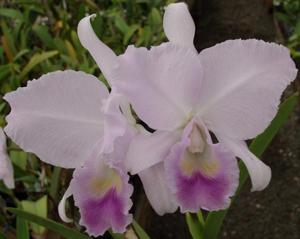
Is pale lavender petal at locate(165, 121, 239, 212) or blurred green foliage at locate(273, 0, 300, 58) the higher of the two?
pale lavender petal at locate(165, 121, 239, 212)

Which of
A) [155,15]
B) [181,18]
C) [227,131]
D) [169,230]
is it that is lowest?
[169,230]

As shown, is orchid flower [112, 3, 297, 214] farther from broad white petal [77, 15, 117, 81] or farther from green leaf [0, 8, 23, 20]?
green leaf [0, 8, 23, 20]

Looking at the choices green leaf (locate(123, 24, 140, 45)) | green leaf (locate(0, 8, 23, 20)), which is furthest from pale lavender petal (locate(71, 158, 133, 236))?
green leaf (locate(0, 8, 23, 20))

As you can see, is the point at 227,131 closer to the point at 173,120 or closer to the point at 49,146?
the point at 173,120

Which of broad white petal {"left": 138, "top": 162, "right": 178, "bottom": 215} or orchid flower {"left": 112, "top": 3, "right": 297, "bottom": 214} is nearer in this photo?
orchid flower {"left": 112, "top": 3, "right": 297, "bottom": 214}

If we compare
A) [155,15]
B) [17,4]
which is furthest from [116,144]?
[17,4]

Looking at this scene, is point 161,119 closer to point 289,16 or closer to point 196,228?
point 196,228

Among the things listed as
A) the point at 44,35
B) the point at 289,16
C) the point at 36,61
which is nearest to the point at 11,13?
the point at 44,35
